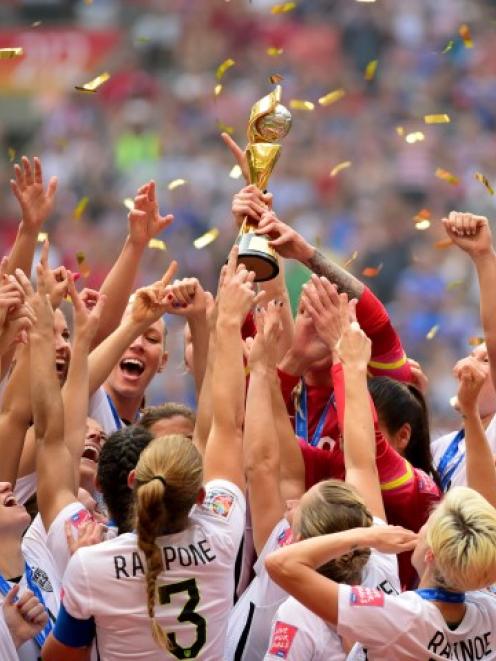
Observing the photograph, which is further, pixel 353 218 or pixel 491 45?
pixel 491 45

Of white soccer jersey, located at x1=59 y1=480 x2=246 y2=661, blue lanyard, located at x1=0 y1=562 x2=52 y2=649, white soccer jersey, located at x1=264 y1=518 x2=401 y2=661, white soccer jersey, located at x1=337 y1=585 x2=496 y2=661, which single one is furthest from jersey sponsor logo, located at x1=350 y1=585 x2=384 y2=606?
blue lanyard, located at x1=0 y1=562 x2=52 y2=649

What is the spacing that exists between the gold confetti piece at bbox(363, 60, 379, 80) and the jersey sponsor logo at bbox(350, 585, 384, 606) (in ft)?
32.0

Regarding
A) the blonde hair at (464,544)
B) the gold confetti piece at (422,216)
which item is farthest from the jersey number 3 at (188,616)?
the gold confetti piece at (422,216)

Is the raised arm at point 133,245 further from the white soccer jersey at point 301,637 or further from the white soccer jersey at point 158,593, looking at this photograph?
the white soccer jersey at point 301,637

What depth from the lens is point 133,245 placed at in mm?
5688

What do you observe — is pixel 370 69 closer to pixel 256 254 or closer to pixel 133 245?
pixel 133 245

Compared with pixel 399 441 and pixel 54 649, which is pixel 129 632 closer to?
pixel 54 649

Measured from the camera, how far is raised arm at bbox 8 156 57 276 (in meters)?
5.53

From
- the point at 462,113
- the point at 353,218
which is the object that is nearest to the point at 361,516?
the point at 353,218

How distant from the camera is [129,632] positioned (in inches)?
149

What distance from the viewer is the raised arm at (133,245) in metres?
5.65

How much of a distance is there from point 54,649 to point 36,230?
2123 millimetres

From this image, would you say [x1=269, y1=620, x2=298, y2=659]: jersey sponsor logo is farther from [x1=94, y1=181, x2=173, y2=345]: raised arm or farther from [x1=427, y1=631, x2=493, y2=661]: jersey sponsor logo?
[x1=94, y1=181, x2=173, y2=345]: raised arm

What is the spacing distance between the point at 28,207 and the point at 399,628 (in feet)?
8.69
